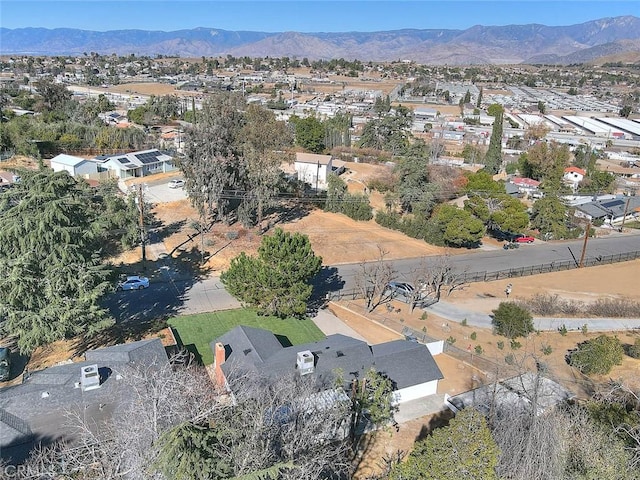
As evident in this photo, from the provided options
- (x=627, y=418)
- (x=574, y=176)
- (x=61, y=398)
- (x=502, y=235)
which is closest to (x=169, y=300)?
(x=61, y=398)

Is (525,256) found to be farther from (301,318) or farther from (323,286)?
(301,318)

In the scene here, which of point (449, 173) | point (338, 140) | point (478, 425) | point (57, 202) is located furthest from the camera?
point (338, 140)

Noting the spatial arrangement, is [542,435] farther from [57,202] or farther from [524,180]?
[524,180]

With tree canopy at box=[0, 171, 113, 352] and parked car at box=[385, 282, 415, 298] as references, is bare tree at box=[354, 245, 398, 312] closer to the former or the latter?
parked car at box=[385, 282, 415, 298]

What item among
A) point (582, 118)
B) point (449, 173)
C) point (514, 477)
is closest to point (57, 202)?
point (514, 477)

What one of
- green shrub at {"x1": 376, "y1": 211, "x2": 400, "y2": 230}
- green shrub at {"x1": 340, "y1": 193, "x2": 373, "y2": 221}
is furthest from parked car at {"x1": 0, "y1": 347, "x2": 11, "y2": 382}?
green shrub at {"x1": 376, "y1": 211, "x2": 400, "y2": 230}
